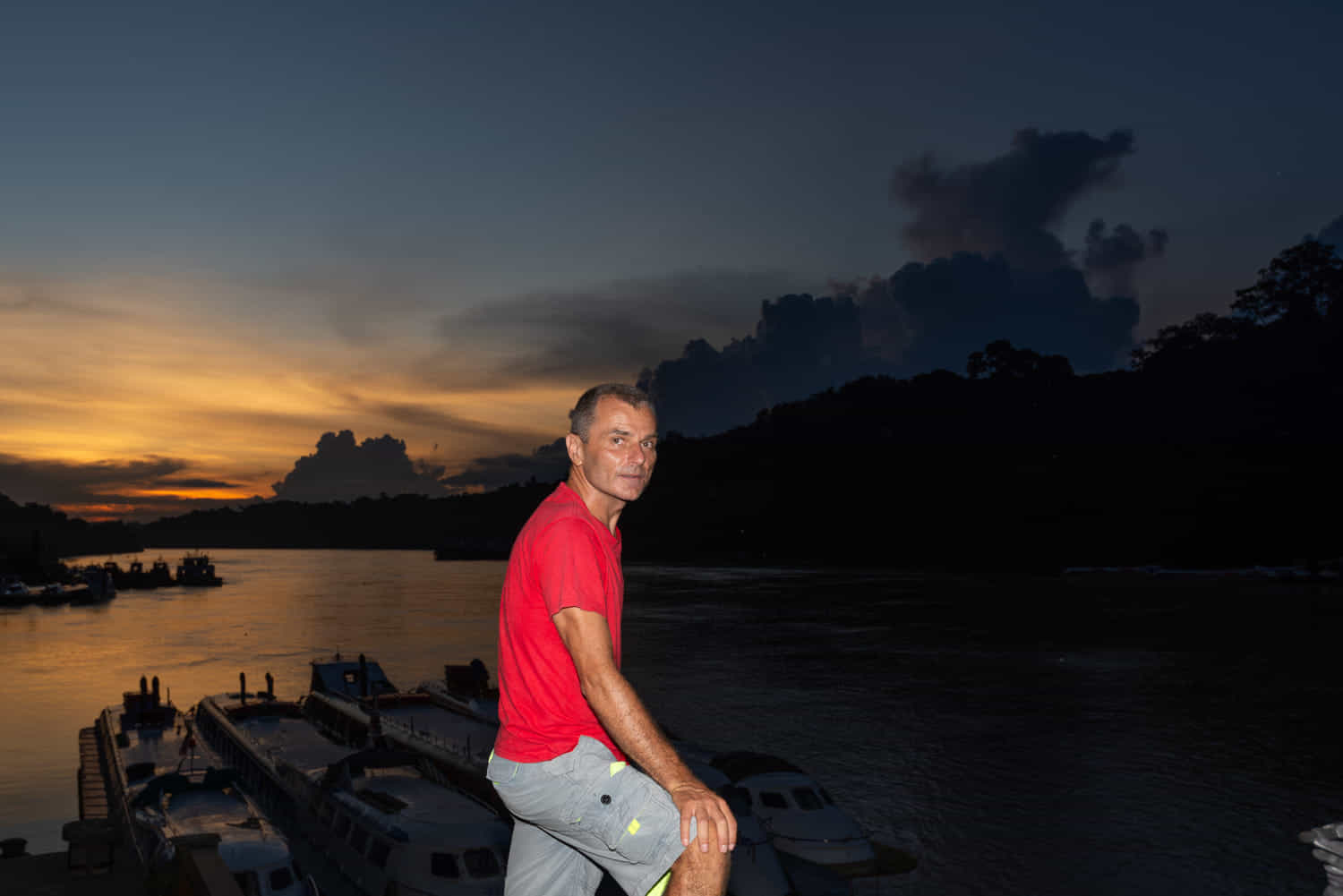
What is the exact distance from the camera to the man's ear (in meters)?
4.29

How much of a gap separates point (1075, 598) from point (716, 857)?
141457mm

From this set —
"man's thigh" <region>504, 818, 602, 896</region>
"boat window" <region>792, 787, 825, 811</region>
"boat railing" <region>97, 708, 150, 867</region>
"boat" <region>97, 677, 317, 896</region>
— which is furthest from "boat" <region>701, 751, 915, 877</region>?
"man's thigh" <region>504, 818, 602, 896</region>

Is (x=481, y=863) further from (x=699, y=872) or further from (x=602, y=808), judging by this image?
(x=699, y=872)

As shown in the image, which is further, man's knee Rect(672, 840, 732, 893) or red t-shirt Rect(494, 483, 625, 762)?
red t-shirt Rect(494, 483, 625, 762)

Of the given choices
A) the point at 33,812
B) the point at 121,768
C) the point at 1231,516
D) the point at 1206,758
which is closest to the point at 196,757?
the point at 121,768

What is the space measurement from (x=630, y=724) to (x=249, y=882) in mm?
22426

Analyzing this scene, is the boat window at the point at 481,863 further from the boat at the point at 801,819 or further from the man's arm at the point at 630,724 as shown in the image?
the man's arm at the point at 630,724

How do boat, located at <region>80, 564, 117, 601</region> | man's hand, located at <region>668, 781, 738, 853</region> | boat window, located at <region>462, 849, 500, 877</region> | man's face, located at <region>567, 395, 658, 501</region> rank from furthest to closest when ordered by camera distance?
boat, located at <region>80, 564, 117, 601</region>, boat window, located at <region>462, 849, 500, 877</region>, man's face, located at <region>567, 395, 658, 501</region>, man's hand, located at <region>668, 781, 738, 853</region>

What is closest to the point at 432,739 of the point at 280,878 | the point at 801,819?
the point at 280,878

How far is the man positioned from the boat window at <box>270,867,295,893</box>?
→ 20868mm

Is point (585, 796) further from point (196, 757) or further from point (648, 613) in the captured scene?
point (648, 613)

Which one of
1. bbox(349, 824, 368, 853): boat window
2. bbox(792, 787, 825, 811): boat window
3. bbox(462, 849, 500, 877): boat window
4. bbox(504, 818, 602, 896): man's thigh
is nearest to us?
bbox(504, 818, 602, 896): man's thigh

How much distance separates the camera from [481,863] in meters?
22.0

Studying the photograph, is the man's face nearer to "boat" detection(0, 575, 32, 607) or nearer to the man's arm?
the man's arm
